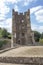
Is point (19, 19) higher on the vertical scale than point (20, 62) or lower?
higher

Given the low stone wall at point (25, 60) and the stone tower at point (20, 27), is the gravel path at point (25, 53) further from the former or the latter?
the stone tower at point (20, 27)

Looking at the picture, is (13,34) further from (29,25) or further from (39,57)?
(39,57)

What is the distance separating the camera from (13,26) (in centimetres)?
4634

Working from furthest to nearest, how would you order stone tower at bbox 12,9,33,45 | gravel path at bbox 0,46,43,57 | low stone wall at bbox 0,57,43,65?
1. stone tower at bbox 12,9,33,45
2. gravel path at bbox 0,46,43,57
3. low stone wall at bbox 0,57,43,65

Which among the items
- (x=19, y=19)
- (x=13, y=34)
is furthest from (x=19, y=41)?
(x=19, y=19)

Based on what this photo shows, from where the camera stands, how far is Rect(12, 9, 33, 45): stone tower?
46031 millimetres

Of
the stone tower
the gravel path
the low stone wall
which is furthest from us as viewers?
the stone tower

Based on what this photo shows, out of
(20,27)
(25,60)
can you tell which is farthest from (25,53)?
(20,27)

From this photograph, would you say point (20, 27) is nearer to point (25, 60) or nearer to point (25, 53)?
point (25, 53)

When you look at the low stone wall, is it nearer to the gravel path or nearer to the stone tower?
the gravel path

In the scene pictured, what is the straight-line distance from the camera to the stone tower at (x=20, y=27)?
46.0 meters

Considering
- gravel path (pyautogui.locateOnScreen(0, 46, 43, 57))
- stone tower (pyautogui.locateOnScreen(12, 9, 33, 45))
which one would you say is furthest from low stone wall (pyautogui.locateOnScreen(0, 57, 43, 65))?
stone tower (pyautogui.locateOnScreen(12, 9, 33, 45))

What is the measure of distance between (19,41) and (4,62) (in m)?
33.3

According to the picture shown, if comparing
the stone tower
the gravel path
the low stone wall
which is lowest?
the low stone wall
